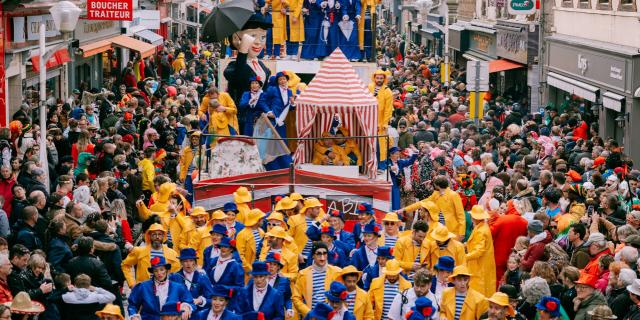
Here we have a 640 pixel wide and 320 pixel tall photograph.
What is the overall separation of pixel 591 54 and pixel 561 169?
33.4ft

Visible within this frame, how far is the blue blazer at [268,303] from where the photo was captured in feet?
41.9

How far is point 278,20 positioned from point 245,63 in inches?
155

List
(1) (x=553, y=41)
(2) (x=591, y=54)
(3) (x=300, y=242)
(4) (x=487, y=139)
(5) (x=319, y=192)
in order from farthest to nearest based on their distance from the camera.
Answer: (1) (x=553, y=41) → (2) (x=591, y=54) → (4) (x=487, y=139) → (5) (x=319, y=192) → (3) (x=300, y=242)

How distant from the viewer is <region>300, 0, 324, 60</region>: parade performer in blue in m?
24.9

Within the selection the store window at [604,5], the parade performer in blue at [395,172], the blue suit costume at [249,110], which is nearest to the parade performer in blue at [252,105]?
the blue suit costume at [249,110]

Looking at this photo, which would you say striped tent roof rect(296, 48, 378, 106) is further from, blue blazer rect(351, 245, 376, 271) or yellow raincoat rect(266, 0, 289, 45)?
yellow raincoat rect(266, 0, 289, 45)

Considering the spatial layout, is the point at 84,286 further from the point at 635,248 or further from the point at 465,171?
the point at 465,171

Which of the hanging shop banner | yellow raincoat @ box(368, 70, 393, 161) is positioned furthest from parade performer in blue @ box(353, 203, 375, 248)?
the hanging shop banner

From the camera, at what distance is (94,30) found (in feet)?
126

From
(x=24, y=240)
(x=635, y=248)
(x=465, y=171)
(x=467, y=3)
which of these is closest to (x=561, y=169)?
(x=465, y=171)

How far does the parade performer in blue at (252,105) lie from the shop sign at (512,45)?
17.7 m

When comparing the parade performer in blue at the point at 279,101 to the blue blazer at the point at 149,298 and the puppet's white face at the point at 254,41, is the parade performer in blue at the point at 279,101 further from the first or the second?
the blue blazer at the point at 149,298

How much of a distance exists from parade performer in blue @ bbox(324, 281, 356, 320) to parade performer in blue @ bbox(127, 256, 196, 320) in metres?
1.51

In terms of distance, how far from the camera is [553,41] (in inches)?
1287
